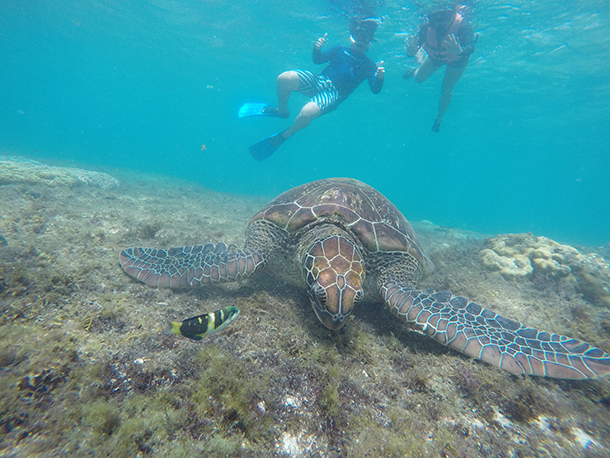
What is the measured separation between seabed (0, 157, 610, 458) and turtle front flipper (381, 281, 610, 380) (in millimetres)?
162

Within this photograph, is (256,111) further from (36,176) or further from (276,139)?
(36,176)

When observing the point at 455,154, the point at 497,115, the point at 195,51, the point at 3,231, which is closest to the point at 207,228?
the point at 3,231

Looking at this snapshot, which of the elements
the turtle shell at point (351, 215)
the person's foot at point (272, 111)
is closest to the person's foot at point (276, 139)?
the person's foot at point (272, 111)

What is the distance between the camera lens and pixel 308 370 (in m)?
2.39

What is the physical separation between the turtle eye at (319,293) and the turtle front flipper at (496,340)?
109 cm

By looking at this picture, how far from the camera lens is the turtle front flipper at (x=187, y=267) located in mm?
3588

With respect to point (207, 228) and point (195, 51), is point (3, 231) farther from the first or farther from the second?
point (195, 51)

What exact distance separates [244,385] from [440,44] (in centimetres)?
1583

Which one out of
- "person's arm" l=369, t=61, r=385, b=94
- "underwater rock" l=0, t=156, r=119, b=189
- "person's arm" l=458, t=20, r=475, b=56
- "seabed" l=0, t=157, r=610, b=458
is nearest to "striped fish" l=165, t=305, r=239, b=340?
"seabed" l=0, t=157, r=610, b=458

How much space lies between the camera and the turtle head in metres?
2.75

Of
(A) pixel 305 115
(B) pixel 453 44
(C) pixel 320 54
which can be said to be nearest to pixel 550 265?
(A) pixel 305 115

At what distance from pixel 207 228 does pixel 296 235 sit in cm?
465

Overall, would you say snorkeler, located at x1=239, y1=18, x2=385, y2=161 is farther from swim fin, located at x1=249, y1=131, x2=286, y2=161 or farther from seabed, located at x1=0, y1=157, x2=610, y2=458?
seabed, located at x1=0, y1=157, x2=610, y2=458

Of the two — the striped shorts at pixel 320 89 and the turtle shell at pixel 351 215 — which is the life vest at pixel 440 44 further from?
the turtle shell at pixel 351 215
